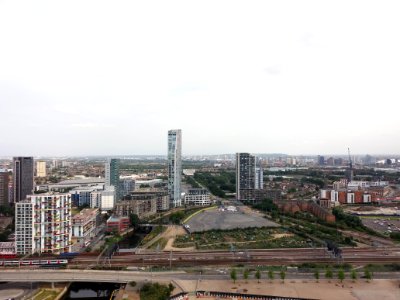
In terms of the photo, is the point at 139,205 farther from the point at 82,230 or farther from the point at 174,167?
the point at 82,230

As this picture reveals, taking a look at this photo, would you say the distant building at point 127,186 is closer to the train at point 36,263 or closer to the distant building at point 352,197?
the train at point 36,263

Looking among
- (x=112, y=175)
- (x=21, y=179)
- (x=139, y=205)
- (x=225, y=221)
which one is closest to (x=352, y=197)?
(x=225, y=221)

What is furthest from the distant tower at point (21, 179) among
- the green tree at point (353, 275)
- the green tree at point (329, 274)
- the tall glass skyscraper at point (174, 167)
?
the green tree at point (353, 275)

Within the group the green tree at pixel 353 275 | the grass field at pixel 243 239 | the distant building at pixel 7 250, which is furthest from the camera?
the grass field at pixel 243 239

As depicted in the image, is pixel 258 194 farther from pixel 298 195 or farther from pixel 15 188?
pixel 15 188

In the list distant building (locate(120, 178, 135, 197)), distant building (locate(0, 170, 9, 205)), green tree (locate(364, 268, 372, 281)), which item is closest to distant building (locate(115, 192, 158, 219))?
distant building (locate(120, 178, 135, 197))

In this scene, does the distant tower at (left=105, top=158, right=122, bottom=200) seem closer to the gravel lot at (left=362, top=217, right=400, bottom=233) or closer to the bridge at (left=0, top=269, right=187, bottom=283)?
the bridge at (left=0, top=269, right=187, bottom=283)

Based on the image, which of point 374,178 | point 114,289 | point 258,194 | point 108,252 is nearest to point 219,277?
point 114,289
